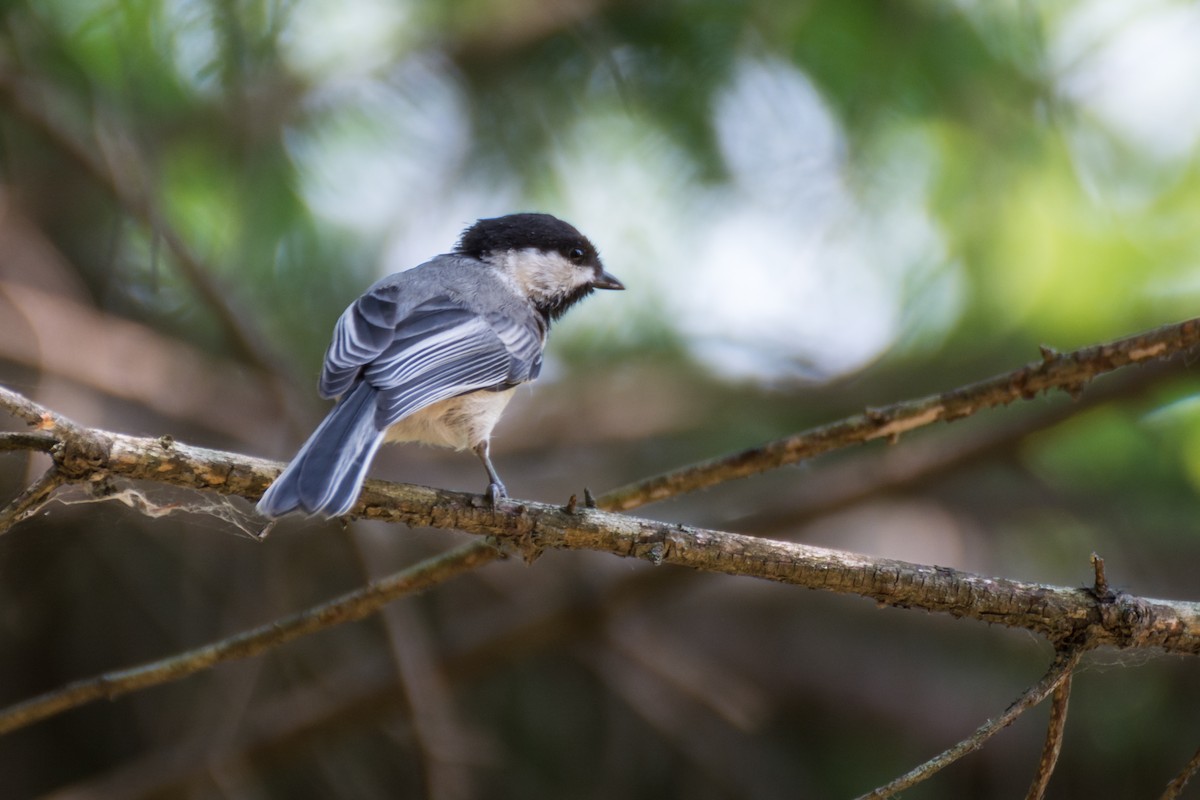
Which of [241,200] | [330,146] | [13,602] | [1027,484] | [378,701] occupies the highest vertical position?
[330,146]

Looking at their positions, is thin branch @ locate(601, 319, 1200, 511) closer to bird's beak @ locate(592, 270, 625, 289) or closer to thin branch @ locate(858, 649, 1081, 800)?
thin branch @ locate(858, 649, 1081, 800)

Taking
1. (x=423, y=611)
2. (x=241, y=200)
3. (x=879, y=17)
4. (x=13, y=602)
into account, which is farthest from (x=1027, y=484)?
(x=13, y=602)

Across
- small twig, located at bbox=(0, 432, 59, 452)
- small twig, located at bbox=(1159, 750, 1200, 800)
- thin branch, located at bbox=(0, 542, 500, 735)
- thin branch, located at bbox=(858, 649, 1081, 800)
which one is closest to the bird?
thin branch, located at bbox=(0, 542, 500, 735)

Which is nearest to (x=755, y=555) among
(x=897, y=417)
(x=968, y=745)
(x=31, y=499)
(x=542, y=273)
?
(x=968, y=745)

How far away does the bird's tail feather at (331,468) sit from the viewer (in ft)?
5.75

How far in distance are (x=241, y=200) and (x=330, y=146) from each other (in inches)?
15.3

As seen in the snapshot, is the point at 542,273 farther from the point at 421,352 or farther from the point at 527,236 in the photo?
the point at 421,352

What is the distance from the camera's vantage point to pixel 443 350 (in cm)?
262

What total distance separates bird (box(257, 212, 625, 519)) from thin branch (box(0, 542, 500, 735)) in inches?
8.4

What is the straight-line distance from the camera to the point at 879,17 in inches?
145

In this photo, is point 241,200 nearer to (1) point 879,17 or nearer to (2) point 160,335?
(2) point 160,335

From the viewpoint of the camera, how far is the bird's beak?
362 centimetres

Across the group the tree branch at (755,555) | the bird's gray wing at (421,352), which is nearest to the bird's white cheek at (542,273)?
the bird's gray wing at (421,352)

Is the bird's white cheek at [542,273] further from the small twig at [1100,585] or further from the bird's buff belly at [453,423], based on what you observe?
the small twig at [1100,585]
